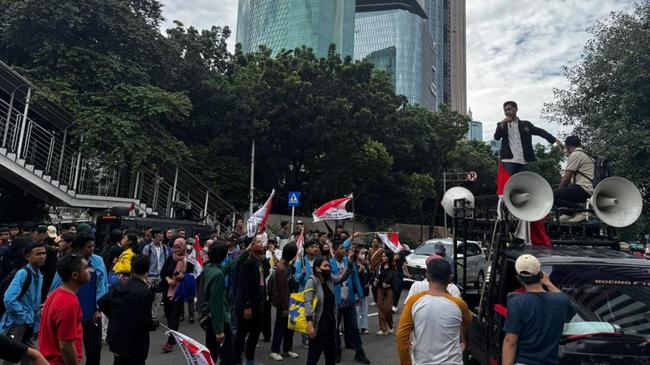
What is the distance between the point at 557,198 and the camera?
5949 mm

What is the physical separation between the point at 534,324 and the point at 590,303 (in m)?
0.96

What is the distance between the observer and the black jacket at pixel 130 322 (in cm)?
393

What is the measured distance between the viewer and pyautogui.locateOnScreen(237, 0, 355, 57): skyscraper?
181 feet

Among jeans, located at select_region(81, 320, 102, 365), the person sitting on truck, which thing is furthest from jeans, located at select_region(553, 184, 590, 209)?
jeans, located at select_region(81, 320, 102, 365)

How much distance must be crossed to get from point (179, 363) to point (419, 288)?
352cm

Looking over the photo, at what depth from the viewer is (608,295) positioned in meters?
3.84

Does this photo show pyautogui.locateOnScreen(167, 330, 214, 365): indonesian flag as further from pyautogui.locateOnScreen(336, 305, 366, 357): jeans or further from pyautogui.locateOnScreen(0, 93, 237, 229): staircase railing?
pyautogui.locateOnScreen(0, 93, 237, 229): staircase railing

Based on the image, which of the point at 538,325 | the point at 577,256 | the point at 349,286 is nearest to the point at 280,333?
the point at 349,286

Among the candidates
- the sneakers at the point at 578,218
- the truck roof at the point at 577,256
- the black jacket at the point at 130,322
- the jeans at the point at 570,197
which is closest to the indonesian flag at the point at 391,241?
the jeans at the point at 570,197

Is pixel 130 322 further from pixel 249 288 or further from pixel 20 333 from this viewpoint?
pixel 249 288

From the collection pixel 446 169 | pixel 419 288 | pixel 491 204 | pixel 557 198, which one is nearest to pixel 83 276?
pixel 419 288

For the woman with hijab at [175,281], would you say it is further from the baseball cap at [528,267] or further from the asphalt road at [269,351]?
the baseball cap at [528,267]

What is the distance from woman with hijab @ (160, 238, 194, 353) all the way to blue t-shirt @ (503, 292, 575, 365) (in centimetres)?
548

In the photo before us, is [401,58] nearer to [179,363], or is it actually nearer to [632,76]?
[632,76]
